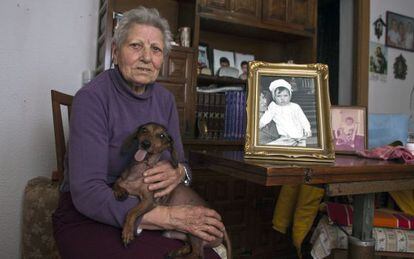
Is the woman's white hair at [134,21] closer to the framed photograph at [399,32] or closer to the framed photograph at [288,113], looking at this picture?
the framed photograph at [288,113]

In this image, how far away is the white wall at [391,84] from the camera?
3115 mm

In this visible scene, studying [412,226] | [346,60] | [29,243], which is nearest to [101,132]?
[29,243]

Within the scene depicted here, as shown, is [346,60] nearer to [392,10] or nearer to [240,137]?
[392,10]

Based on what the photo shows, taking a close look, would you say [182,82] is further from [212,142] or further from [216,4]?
[216,4]

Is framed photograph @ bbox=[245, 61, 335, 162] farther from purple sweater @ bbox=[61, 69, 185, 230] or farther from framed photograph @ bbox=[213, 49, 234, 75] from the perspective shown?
framed photograph @ bbox=[213, 49, 234, 75]

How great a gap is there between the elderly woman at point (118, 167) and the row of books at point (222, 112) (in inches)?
43.6

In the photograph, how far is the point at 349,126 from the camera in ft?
5.11

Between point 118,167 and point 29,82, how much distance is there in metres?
1.33

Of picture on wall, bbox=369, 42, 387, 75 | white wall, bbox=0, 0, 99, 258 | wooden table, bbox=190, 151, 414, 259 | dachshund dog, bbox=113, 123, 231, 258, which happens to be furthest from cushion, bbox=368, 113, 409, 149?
white wall, bbox=0, 0, 99, 258

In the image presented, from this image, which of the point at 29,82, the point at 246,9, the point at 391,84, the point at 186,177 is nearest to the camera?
the point at 186,177

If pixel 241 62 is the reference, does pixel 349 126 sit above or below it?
below

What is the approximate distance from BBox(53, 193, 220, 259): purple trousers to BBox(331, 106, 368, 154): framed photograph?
84 cm

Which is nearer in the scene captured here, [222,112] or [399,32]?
[222,112]

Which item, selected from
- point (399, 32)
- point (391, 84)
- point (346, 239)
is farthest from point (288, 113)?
point (399, 32)
